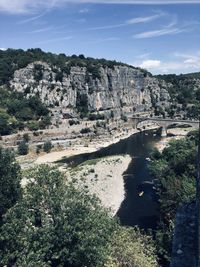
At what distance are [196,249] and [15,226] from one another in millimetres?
17821

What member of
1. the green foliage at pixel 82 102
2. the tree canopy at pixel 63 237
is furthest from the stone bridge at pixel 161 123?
the tree canopy at pixel 63 237

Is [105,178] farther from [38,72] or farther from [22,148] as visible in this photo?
[38,72]

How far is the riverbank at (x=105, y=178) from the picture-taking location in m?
56.5

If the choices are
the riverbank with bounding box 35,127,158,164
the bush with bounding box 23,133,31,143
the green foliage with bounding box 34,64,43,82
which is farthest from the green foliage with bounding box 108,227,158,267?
the green foliage with bounding box 34,64,43,82

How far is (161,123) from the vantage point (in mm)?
134000

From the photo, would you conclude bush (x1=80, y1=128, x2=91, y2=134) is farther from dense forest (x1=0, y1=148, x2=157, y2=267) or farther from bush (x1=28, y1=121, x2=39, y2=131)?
dense forest (x1=0, y1=148, x2=157, y2=267)

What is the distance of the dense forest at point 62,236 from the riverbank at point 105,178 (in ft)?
66.2

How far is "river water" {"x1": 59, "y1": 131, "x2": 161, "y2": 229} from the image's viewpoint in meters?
47.2

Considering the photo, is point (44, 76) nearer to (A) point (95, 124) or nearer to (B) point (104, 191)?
(A) point (95, 124)

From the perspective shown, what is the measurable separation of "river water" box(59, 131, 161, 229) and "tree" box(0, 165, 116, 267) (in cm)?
1780

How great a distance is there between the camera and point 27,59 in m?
144

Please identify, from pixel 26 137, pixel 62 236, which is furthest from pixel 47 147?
pixel 62 236

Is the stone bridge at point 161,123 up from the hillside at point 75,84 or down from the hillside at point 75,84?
down

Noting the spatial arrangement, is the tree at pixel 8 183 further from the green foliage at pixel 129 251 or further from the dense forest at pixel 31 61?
the dense forest at pixel 31 61
